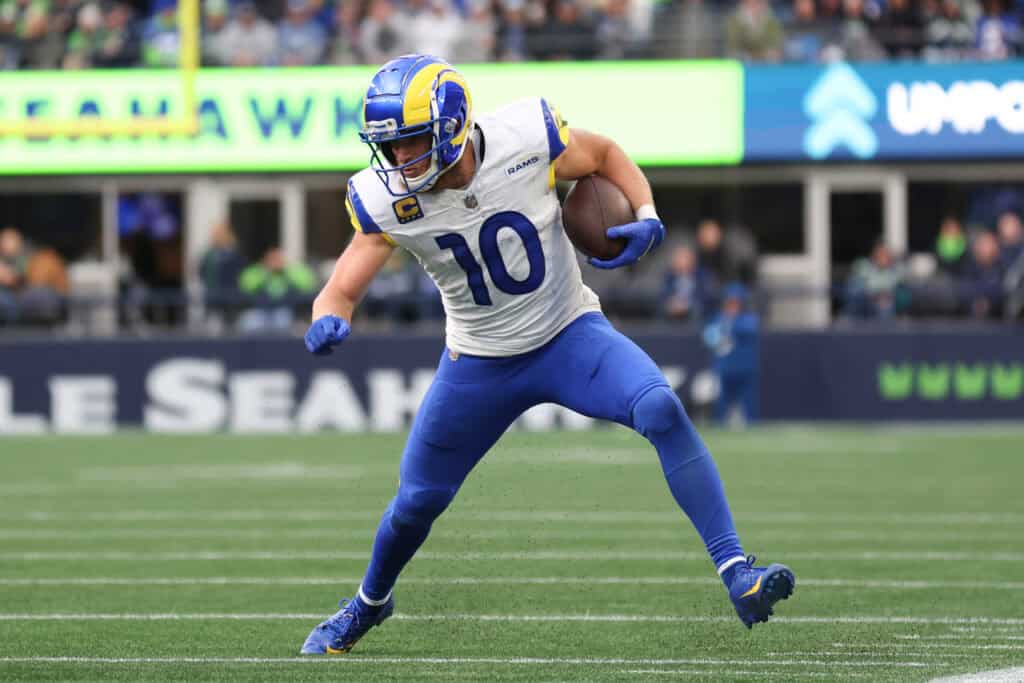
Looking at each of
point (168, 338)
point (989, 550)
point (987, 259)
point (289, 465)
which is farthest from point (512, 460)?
point (989, 550)

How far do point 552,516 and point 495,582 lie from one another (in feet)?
8.63

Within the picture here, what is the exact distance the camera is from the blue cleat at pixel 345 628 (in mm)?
5312

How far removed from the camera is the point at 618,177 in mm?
5312

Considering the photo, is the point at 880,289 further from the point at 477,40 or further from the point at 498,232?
the point at 498,232

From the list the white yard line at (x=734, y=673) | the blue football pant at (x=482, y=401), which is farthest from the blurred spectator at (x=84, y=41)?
the white yard line at (x=734, y=673)

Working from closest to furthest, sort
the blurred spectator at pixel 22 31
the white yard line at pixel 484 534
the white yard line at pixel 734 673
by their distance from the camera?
the white yard line at pixel 734 673 < the white yard line at pixel 484 534 < the blurred spectator at pixel 22 31

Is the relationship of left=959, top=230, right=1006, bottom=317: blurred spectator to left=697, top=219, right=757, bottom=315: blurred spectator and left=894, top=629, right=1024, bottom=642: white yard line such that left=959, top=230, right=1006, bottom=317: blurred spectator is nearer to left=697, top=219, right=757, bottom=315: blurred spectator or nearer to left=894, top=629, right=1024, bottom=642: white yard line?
left=697, top=219, right=757, bottom=315: blurred spectator

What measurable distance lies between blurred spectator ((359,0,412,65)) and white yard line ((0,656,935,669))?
1295cm

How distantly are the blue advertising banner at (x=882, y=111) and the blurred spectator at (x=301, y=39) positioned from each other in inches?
151

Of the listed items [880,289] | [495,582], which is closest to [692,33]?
[880,289]

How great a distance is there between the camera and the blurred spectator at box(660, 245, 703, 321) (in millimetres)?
16750

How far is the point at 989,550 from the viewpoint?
769 cm

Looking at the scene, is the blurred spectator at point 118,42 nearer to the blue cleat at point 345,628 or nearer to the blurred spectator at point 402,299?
the blurred spectator at point 402,299

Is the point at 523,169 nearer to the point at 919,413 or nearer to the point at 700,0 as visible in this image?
the point at 919,413
